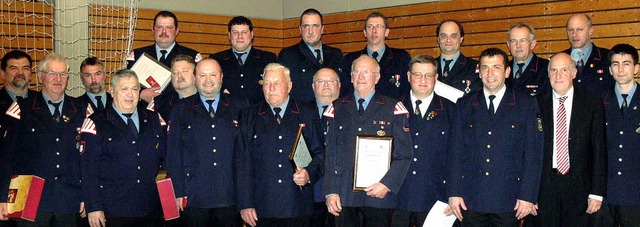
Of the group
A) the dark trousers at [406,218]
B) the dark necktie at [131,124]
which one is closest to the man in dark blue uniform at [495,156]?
the dark trousers at [406,218]

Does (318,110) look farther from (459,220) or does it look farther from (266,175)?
(459,220)

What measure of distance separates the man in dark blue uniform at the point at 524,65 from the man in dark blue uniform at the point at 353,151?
5.43ft

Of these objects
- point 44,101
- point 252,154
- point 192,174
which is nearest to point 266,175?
point 252,154

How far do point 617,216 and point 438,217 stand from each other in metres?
1.59

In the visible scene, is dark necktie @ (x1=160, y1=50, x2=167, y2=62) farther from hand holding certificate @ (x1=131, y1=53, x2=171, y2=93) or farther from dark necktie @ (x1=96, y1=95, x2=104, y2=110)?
dark necktie @ (x1=96, y1=95, x2=104, y2=110)

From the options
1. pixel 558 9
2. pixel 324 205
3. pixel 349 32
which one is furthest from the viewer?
pixel 349 32

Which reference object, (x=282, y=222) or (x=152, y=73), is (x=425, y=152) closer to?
(x=282, y=222)

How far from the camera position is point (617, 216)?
19.4 feet

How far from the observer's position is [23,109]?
18.6 ft

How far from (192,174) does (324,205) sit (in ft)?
3.70

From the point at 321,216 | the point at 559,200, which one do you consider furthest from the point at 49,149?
the point at 559,200

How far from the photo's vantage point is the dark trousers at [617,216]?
5801mm

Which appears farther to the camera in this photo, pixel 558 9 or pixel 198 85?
pixel 558 9

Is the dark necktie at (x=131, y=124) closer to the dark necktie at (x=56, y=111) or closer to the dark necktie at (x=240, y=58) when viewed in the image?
the dark necktie at (x=56, y=111)
